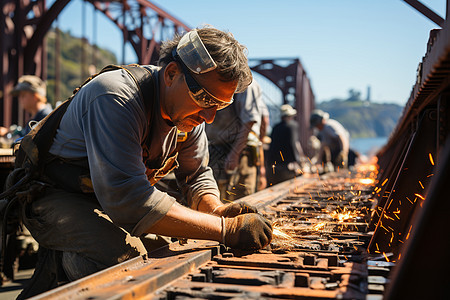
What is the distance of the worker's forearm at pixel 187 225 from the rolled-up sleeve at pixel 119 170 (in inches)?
1.7

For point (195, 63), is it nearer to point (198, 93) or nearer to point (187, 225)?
point (198, 93)

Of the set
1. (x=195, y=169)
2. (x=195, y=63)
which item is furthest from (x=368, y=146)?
(x=195, y=63)

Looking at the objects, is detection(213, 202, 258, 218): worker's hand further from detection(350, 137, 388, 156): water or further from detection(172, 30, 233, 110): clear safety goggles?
detection(350, 137, 388, 156): water

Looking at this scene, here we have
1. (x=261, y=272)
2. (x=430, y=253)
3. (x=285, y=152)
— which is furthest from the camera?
(x=285, y=152)

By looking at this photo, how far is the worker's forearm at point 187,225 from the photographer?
7.11 feet

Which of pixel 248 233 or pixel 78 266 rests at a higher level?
pixel 248 233

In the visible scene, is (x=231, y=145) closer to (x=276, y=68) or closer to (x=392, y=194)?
(x=392, y=194)

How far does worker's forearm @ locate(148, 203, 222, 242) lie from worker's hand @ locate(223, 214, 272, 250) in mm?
51

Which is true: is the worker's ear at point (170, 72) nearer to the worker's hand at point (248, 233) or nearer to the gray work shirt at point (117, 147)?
the gray work shirt at point (117, 147)

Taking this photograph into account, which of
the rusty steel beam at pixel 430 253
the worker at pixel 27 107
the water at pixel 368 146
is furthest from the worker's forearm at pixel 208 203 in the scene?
the water at pixel 368 146

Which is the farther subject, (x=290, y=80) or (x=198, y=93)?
(x=290, y=80)

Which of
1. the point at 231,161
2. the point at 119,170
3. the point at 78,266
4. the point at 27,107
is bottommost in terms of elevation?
the point at 78,266

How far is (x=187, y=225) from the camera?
221 centimetres

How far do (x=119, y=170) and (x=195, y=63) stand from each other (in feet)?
2.05
